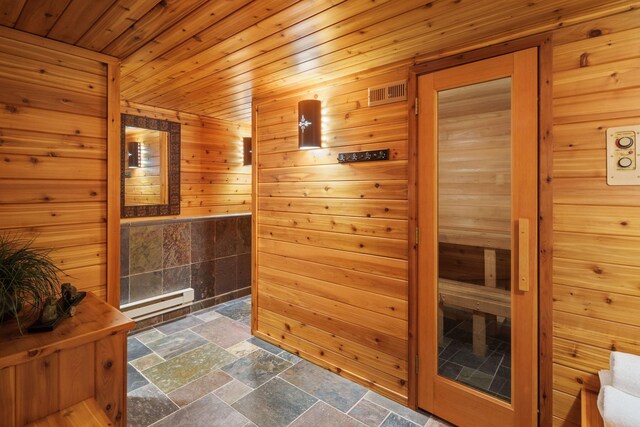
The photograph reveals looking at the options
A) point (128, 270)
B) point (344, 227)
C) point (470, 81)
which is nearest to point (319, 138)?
point (344, 227)

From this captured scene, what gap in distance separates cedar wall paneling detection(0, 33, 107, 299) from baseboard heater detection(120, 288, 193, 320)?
1372mm

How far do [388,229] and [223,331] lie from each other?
2.17m

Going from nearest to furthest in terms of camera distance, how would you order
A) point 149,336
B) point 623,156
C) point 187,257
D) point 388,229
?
point 623,156, point 388,229, point 149,336, point 187,257

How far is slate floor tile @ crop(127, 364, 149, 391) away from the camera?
2.53 m

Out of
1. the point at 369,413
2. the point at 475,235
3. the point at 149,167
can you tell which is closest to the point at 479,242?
the point at 475,235

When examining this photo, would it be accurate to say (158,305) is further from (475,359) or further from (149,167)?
(475,359)

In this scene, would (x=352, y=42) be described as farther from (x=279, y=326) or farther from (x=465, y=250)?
(x=279, y=326)

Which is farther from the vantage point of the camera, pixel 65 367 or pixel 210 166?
pixel 210 166

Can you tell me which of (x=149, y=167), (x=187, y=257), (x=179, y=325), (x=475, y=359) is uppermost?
(x=149, y=167)

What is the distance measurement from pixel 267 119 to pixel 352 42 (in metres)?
1.34

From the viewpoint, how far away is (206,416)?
2.21 m

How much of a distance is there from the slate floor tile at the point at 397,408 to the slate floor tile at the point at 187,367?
1244mm

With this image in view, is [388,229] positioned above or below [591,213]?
below

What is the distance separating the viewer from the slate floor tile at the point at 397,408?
2199mm
